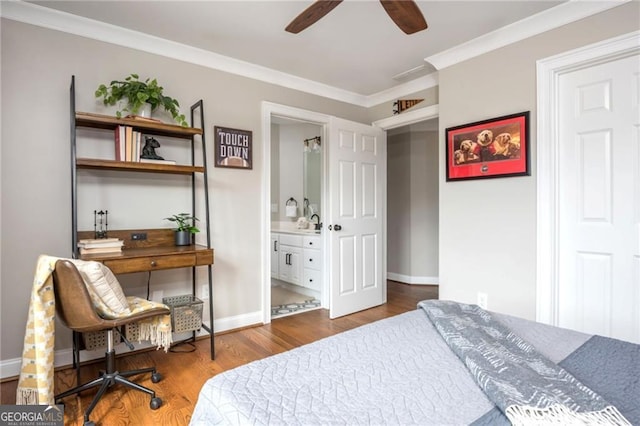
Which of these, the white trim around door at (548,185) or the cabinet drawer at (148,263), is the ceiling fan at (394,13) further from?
the cabinet drawer at (148,263)

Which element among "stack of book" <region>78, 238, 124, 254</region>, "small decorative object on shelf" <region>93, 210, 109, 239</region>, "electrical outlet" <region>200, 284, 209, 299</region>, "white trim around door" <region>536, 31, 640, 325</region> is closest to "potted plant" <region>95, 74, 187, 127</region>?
"small decorative object on shelf" <region>93, 210, 109, 239</region>

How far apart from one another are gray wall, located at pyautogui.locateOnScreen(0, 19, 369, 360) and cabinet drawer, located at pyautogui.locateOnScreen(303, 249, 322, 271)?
1286 mm

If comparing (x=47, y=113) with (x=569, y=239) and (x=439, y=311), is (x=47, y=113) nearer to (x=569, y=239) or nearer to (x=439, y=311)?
(x=439, y=311)

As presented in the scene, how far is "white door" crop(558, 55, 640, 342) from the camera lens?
83.4 inches

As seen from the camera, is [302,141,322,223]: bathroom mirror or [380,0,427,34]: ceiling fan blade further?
[302,141,322,223]: bathroom mirror

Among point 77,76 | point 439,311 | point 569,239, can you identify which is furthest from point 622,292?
point 77,76

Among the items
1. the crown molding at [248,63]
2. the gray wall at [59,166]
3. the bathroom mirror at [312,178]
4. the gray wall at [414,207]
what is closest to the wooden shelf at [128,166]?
the gray wall at [59,166]

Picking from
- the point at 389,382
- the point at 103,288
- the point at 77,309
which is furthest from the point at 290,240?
the point at 389,382

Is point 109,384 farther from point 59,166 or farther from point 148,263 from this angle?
point 59,166

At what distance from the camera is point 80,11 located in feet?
7.49

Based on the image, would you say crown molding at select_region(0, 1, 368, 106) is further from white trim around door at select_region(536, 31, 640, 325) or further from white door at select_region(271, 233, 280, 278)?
white door at select_region(271, 233, 280, 278)

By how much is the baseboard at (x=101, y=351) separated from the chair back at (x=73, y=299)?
792 mm

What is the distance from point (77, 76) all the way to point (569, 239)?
374 centimetres

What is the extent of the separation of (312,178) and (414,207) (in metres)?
1.69
